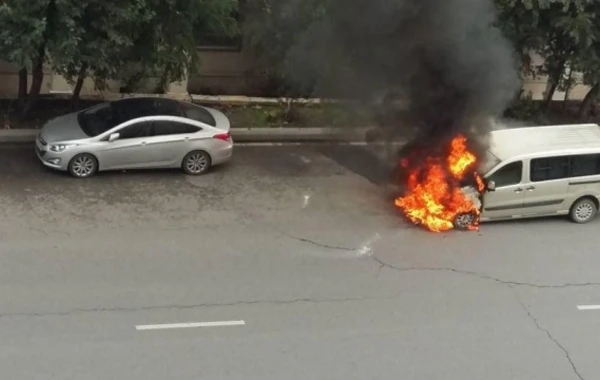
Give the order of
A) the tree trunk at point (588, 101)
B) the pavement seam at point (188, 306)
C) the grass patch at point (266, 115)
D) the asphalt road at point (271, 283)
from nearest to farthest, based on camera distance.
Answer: the asphalt road at point (271, 283), the pavement seam at point (188, 306), the grass patch at point (266, 115), the tree trunk at point (588, 101)

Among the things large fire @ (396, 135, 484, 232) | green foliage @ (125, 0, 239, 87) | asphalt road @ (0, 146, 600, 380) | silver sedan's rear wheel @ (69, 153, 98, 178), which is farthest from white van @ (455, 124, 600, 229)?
silver sedan's rear wheel @ (69, 153, 98, 178)

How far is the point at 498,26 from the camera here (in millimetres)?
16562

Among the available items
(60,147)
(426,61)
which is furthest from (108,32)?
(426,61)

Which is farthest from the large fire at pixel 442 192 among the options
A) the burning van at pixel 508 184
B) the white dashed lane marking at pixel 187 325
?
the white dashed lane marking at pixel 187 325

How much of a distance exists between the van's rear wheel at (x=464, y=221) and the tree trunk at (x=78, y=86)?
280 inches

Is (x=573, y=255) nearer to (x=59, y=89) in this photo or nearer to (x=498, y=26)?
(x=498, y=26)

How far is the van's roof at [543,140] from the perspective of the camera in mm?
13555

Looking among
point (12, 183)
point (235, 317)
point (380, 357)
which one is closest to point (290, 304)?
point (235, 317)

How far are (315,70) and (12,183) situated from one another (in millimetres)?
6064

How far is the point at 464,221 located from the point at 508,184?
931 mm

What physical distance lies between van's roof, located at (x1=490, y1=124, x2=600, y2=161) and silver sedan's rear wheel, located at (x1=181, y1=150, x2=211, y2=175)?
16.3 feet

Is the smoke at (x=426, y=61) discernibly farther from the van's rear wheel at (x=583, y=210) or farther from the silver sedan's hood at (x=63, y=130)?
the silver sedan's hood at (x=63, y=130)

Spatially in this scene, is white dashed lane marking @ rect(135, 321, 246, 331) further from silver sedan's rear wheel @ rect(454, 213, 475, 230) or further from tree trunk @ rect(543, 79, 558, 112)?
tree trunk @ rect(543, 79, 558, 112)

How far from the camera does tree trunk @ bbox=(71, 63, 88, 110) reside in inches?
593
